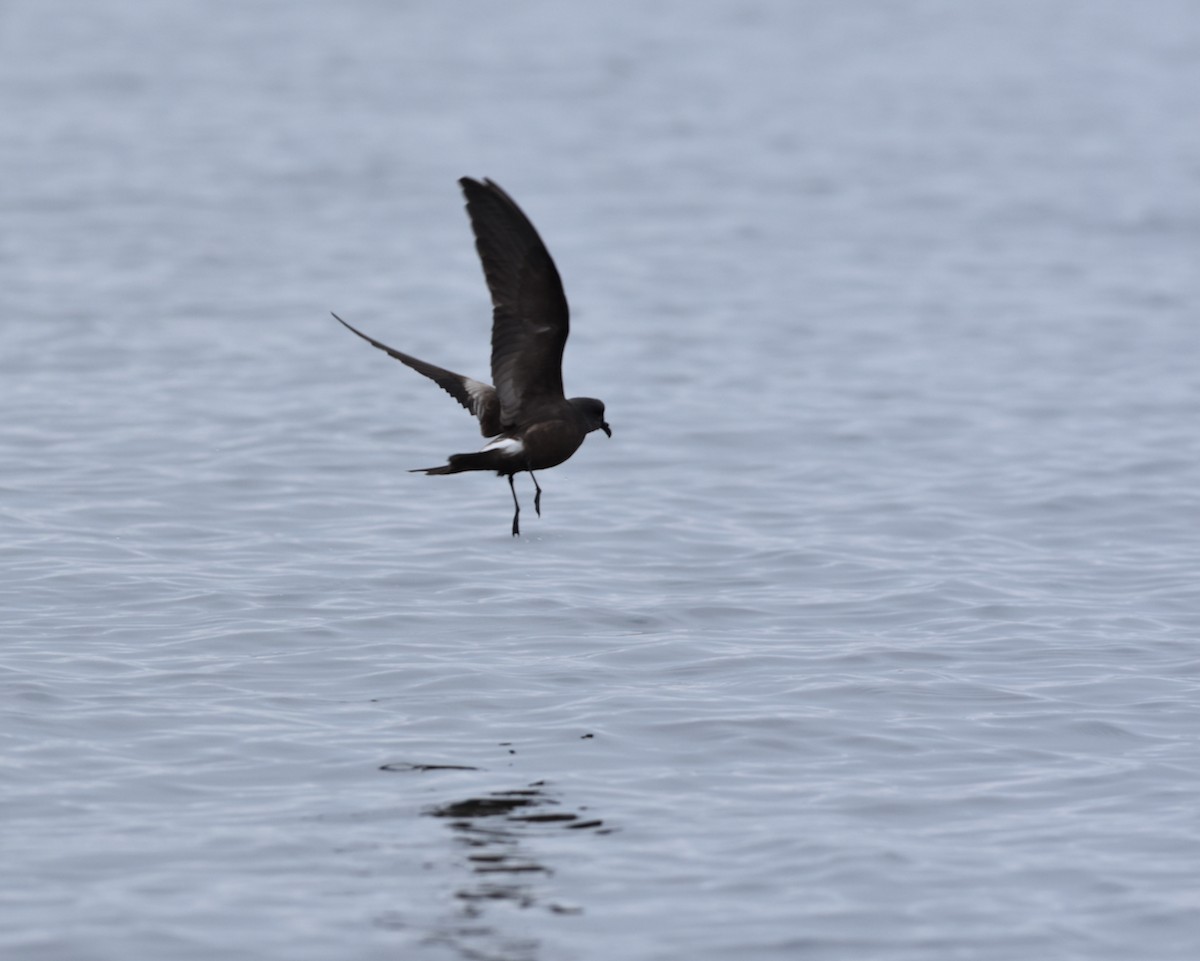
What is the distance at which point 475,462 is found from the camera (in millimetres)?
10156

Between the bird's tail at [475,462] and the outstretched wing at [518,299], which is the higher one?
the outstretched wing at [518,299]

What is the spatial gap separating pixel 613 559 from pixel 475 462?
8.66ft

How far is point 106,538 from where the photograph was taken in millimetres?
12641

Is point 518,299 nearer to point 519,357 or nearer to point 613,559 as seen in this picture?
point 519,357

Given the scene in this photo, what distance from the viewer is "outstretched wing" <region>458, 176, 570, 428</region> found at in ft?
31.6

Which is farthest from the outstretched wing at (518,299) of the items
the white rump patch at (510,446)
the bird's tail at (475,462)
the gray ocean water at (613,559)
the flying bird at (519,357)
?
the gray ocean water at (613,559)

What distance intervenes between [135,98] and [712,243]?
12.9 m

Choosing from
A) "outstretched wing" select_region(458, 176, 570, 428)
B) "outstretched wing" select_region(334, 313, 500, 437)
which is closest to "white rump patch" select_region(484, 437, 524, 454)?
"outstretched wing" select_region(458, 176, 570, 428)

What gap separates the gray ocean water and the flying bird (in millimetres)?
1083

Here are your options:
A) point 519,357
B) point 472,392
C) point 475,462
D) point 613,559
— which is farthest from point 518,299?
point 613,559

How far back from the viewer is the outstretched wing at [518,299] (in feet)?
31.6

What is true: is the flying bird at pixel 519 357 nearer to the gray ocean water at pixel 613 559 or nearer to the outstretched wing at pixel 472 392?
the outstretched wing at pixel 472 392

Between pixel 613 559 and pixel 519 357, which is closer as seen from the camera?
pixel 519 357

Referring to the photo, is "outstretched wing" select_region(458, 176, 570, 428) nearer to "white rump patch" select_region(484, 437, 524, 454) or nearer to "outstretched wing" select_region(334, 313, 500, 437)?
"white rump patch" select_region(484, 437, 524, 454)
